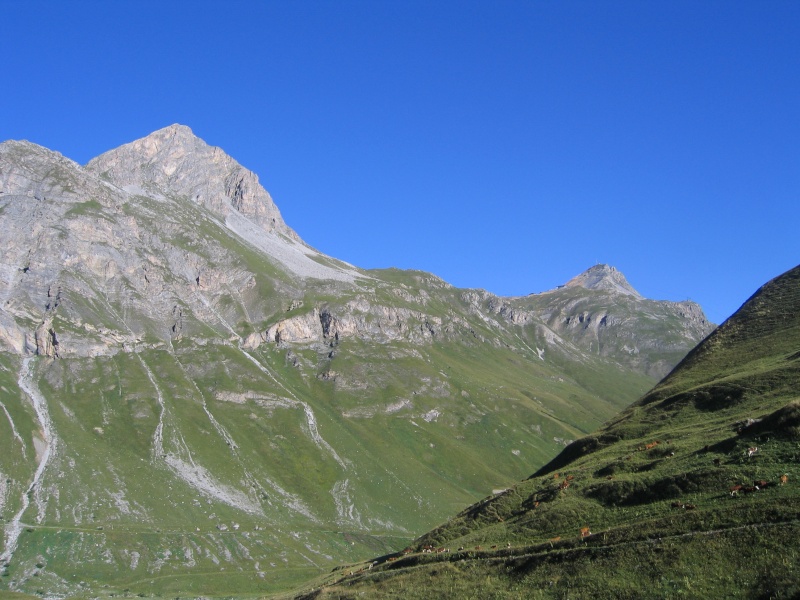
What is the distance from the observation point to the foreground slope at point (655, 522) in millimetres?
38062

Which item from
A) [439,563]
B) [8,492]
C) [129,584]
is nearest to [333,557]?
[129,584]

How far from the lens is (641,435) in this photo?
3172 inches

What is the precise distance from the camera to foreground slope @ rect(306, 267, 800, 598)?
38.1 m

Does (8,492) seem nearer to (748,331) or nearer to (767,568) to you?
(748,331)

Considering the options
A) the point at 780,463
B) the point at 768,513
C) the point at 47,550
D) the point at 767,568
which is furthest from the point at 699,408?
the point at 47,550

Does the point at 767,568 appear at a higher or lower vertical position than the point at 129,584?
higher

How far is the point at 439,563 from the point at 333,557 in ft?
501

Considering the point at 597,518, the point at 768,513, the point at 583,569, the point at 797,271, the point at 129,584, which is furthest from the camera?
the point at 129,584

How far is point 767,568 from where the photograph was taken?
3544 cm

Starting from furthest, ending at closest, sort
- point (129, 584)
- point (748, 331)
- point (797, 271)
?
1. point (129, 584)
2. point (797, 271)
3. point (748, 331)

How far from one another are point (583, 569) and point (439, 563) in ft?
50.0

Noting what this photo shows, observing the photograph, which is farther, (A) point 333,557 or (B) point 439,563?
(A) point 333,557

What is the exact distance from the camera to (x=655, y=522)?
4509 centimetres

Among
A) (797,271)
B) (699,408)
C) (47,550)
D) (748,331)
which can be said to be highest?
(797,271)
